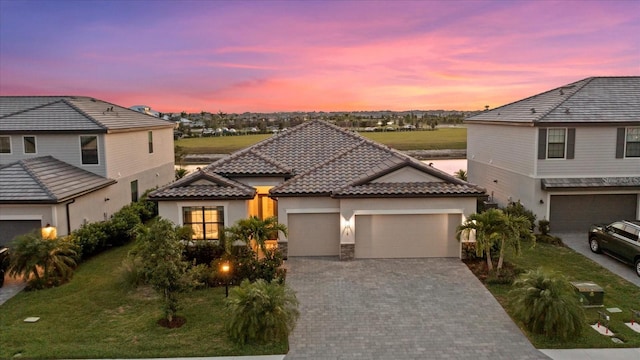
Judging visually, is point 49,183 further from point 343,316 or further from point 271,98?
point 271,98

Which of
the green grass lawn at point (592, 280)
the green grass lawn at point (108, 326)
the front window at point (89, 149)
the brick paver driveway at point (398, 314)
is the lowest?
the green grass lawn at point (108, 326)

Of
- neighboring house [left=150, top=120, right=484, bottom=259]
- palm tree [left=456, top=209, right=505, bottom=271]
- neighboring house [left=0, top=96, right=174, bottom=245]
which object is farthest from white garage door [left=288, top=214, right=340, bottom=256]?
neighboring house [left=0, top=96, right=174, bottom=245]

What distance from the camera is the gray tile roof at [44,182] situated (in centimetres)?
1598

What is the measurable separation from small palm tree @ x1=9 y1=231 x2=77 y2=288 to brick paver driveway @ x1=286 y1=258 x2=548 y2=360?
23.8 ft

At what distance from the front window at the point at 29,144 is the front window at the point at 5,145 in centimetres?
67

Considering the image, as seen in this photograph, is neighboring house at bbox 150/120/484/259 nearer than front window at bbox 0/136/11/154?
Yes

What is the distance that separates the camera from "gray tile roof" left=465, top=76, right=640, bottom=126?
19.2m

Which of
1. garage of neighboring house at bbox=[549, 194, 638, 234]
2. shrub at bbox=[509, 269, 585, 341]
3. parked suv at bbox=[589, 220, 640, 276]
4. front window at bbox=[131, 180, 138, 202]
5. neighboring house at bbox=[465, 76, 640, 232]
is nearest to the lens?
shrub at bbox=[509, 269, 585, 341]

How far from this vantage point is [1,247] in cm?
1580

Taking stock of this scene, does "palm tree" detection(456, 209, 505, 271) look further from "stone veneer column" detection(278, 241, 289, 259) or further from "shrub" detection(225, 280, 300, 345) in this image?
"shrub" detection(225, 280, 300, 345)

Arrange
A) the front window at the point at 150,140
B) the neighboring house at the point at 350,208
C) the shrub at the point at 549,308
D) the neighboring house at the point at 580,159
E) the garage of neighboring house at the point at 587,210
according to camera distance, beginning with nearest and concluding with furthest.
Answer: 1. the shrub at the point at 549,308
2. the neighboring house at the point at 350,208
3. the neighboring house at the point at 580,159
4. the garage of neighboring house at the point at 587,210
5. the front window at the point at 150,140

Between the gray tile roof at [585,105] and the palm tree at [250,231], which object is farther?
the gray tile roof at [585,105]

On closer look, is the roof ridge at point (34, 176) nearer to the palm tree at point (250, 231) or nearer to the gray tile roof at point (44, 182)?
the gray tile roof at point (44, 182)

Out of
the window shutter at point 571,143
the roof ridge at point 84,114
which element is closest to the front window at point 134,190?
the roof ridge at point 84,114
